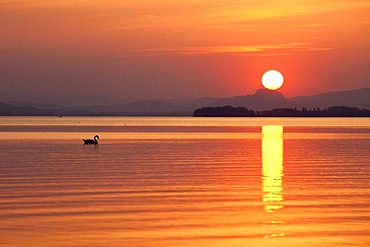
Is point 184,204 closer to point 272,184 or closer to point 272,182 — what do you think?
point 272,184

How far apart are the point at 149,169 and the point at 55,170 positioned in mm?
3564

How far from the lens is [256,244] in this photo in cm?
1554

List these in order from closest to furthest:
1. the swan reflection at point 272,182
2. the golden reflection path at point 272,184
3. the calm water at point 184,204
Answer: the calm water at point 184,204 < the golden reflection path at point 272,184 < the swan reflection at point 272,182

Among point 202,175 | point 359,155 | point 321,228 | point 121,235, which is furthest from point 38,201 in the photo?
point 359,155

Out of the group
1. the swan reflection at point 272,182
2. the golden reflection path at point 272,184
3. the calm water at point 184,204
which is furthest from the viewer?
the swan reflection at point 272,182

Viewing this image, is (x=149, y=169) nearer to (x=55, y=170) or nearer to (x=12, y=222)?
(x=55, y=170)

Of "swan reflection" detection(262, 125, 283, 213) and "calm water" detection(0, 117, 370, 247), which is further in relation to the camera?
"swan reflection" detection(262, 125, 283, 213)

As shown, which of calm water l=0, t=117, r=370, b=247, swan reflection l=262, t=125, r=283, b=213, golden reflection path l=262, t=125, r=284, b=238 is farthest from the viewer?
swan reflection l=262, t=125, r=283, b=213

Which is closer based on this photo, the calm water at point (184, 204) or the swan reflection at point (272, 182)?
the calm water at point (184, 204)

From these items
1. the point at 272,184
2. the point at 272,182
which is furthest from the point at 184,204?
the point at 272,182

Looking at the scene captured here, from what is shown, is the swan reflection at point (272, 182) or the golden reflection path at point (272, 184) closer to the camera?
the golden reflection path at point (272, 184)

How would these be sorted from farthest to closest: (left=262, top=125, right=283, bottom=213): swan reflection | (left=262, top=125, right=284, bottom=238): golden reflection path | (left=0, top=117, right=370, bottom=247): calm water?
1. (left=262, top=125, right=283, bottom=213): swan reflection
2. (left=262, top=125, right=284, bottom=238): golden reflection path
3. (left=0, top=117, right=370, bottom=247): calm water

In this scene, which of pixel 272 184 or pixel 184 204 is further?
pixel 272 184

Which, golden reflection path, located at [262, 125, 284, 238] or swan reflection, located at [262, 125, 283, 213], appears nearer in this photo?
golden reflection path, located at [262, 125, 284, 238]
